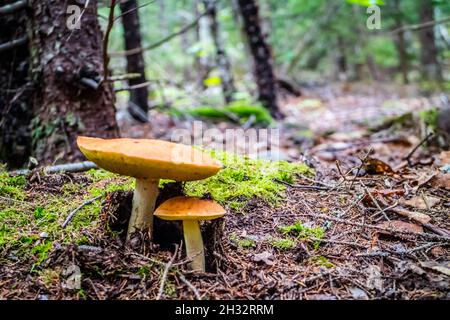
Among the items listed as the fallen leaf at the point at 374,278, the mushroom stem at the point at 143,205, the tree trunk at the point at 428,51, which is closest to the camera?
the fallen leaf at the point at 374,278

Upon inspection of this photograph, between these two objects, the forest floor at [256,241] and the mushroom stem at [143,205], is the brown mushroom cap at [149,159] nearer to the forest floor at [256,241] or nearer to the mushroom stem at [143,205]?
the mushroom stem at [143,205]

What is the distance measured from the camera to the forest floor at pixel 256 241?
172cm

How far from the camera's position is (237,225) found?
229cm

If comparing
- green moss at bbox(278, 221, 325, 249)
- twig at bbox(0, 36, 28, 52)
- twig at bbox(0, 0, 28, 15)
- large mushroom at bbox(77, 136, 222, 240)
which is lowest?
green moss at bbox(278, 221, 325, 249)

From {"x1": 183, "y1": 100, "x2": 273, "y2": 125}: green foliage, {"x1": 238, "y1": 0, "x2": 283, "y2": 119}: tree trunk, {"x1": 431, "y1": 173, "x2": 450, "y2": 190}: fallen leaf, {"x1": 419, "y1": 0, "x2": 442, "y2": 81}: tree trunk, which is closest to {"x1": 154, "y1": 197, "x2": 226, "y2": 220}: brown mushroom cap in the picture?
{"x1": 431, "y1": 173, "x2": 450, "y2": 190}: fallen leaf

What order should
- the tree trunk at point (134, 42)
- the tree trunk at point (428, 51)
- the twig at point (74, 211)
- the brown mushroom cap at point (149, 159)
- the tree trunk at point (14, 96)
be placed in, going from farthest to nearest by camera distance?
the tree trunk at point (428, 51) < the tree trunk at point (134, 42) < the tree trunk at point (14, 96) < the twig at point (74, 211) < the brown mushroom cap at point (149, 159)

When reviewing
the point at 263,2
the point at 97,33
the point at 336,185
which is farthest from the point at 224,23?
the point at 336,185

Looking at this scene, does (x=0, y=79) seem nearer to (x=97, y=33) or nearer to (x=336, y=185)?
(x=97, y=33)

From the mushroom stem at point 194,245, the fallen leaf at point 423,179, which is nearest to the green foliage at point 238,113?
the fallen leaf at point 423,179

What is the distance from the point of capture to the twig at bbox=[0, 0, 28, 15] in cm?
315

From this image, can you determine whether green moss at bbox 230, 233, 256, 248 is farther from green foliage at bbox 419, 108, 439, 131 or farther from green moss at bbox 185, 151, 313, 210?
Result: green foliage at bbox 419, 108, 439, 131

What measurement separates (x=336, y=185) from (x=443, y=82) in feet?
40.3

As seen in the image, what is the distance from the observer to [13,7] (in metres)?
3.26

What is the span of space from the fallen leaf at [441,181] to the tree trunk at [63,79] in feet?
10.1
